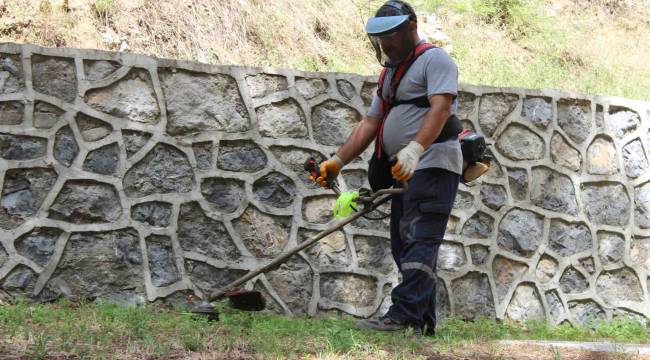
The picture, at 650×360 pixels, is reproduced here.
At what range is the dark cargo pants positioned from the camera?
4418mm

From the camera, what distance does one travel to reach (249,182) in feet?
18.8

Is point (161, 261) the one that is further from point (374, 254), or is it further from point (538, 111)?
point (538, 111)

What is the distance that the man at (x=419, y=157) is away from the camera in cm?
434

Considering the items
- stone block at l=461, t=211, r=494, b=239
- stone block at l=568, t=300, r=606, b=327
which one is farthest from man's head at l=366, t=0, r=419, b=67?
stone block at l=568, t=300, r=606, b=327

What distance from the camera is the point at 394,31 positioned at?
4.42 metres

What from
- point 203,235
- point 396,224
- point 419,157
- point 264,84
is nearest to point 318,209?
point 203,235

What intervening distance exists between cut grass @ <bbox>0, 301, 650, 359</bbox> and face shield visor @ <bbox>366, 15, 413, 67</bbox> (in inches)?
59.6

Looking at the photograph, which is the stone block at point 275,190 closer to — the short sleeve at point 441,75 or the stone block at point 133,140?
the stone block at point 133,140

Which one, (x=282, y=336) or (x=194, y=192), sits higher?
(x=194, y=192)

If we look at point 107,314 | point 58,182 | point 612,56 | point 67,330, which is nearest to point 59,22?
point 58,182

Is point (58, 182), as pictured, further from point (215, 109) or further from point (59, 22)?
point (59, 22)

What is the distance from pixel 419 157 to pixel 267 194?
1.78 metres

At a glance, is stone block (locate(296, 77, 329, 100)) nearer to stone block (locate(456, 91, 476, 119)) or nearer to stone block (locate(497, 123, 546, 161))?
stone block (locate(456, 91, 476, 119))

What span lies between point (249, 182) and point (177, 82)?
85 cm
